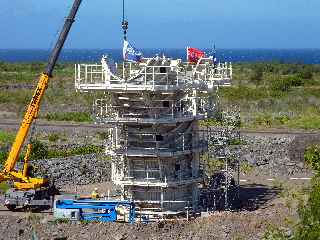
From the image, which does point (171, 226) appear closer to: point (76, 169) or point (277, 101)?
point (76, 169)

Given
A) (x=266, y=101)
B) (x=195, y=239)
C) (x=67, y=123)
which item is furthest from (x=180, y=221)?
(x=266, y=101)

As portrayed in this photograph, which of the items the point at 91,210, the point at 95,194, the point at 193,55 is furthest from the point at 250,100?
the point at 91,210

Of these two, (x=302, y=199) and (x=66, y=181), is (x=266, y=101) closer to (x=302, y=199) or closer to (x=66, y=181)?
(x=66, y=181)

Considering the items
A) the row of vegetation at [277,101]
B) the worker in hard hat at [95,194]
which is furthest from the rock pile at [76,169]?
the row of vegetation at [277,101]

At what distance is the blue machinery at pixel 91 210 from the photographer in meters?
34.6

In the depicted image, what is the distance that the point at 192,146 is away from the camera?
36.8 meters

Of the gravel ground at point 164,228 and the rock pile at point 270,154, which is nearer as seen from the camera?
the gravel ground at point 164,228

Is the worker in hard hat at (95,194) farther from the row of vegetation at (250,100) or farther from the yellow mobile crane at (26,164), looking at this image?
the row of vegetation at (250,100)

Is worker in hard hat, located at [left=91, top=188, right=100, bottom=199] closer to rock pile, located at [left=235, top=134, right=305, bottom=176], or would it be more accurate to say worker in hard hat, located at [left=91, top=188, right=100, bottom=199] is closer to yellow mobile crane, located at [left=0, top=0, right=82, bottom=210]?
yellow mobile crane, located at [left=0, top=0, right=82, bottom=210]

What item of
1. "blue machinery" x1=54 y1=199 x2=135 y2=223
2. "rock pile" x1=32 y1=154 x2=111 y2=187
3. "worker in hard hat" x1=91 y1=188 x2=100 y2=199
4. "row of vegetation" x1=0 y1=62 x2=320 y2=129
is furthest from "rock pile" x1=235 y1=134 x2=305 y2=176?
"blue machinery" x1=54 y1=199 x2=135 y2=223

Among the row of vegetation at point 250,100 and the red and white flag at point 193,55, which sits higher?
the red and white flag at point 193,55

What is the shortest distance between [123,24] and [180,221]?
9658 millimetres

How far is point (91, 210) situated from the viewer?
35.1 metres

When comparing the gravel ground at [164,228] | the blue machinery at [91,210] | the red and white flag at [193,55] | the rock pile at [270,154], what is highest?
the red and white flag at [193,55]
